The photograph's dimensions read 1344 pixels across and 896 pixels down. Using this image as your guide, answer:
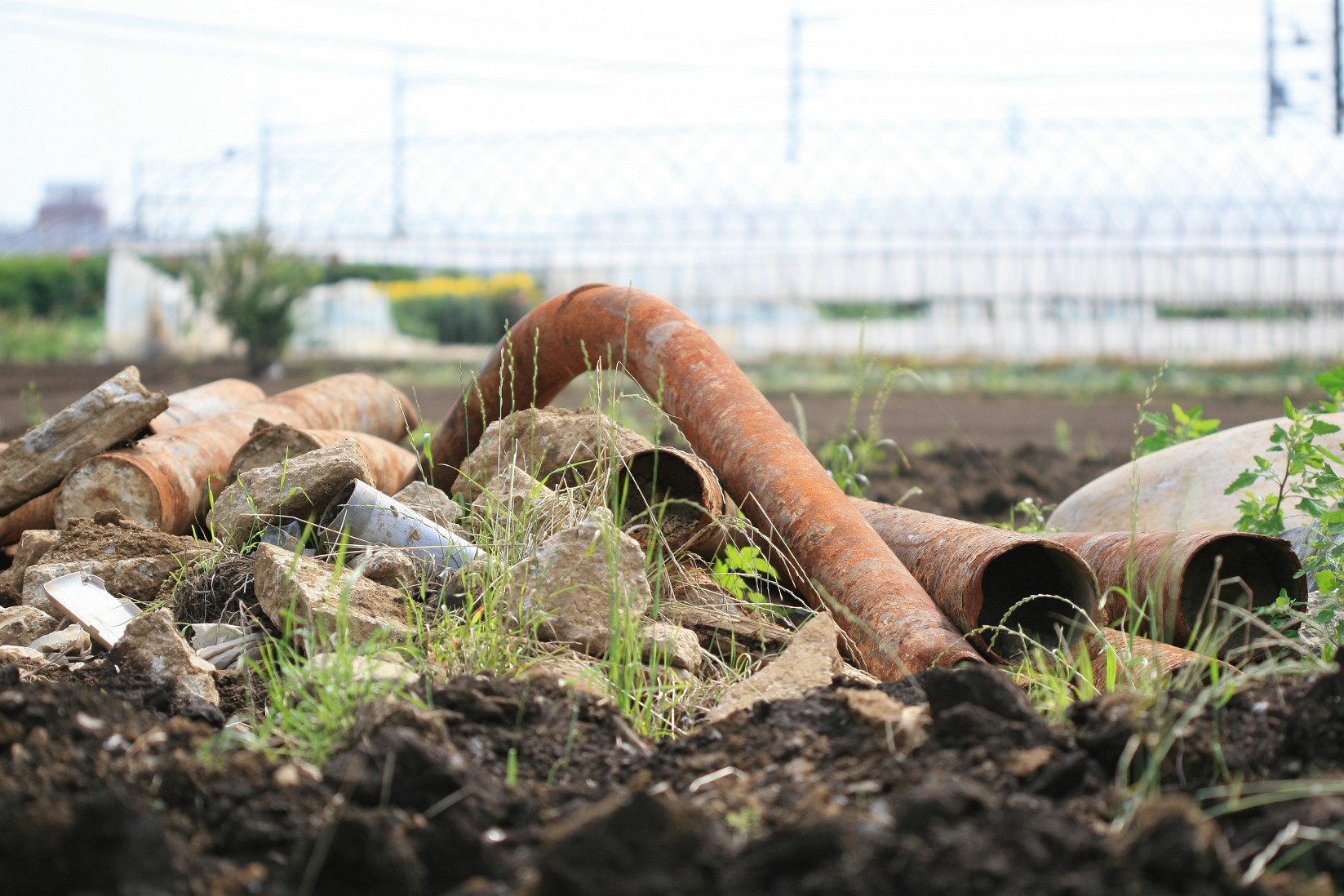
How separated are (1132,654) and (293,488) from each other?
6.68ft

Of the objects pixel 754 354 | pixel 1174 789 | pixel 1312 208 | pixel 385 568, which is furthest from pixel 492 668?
pixel 1312 208

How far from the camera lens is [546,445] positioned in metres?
2.90

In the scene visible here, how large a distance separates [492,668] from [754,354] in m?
18.1

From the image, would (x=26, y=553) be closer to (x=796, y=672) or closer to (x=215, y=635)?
(x=215, y=635)

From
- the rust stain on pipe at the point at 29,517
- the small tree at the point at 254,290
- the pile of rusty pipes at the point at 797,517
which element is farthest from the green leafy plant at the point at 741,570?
the small tree at the point at 254,290

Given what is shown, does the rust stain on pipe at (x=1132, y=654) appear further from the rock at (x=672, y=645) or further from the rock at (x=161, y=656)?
the rock at (x=161, y=656)

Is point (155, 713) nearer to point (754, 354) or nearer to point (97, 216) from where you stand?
point (754, 354)

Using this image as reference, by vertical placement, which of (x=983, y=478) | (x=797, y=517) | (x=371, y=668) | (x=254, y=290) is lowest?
(x=983, y=478)

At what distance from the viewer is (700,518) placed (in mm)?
2623

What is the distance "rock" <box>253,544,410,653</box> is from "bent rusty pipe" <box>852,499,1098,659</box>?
1.30 metres

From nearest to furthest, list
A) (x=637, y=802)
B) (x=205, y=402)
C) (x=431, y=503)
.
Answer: (x=637, y=802) → (x=431, y=503) → (x=205, y=402)

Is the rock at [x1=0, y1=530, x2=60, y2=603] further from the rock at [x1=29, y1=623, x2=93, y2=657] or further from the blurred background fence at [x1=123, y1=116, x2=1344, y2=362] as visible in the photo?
the blurred background fence at [x1=123, y1=116, x2=1344, y2=362]

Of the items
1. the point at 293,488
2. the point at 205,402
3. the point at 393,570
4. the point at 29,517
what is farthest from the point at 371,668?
the point at 205,402

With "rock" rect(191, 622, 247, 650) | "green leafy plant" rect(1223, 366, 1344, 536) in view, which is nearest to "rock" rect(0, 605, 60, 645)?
"rock" rect(191, 622, 247, 650)
